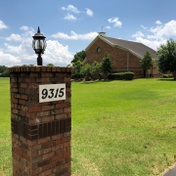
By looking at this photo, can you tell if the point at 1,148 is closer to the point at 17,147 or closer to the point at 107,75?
the point at 17,147

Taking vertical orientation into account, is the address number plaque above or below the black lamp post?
below

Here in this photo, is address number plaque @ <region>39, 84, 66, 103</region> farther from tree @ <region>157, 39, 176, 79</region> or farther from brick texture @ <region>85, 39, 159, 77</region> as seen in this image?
brick texture @ <region>85, 39, 159, 77</region>

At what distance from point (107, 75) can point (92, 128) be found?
103ft

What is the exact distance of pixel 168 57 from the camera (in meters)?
32.7

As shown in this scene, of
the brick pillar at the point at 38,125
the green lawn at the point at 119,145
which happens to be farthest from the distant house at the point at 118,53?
the brick pillar at the point at 38,125

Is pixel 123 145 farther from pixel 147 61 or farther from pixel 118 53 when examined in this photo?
pixel 118 53

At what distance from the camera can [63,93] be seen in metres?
2.94

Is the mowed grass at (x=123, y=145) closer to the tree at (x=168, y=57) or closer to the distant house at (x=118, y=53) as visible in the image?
the tree at (x=168, y=57)

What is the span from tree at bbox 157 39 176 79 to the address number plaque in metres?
32.3

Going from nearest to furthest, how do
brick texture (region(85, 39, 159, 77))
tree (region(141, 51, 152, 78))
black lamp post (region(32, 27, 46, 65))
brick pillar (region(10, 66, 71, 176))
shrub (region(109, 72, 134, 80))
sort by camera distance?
1. brick pillar (region(10, 66, 71, 176))
2. black lamp post (region(32, 27, 46, 65))
3. shrub (region(109, 72, 134, 80))
4. tree (region(141, 51, 152, 78))
5. brick texture (region(85, 39, 159, 77))

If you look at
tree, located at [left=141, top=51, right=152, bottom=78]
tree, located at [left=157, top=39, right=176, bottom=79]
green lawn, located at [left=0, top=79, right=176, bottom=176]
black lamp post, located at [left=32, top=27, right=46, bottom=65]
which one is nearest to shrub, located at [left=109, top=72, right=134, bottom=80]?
tree, located at [left=141, top=51, right=152, bottom=78]

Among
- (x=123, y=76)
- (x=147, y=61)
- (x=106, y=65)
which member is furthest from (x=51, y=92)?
(x=147, y=61)

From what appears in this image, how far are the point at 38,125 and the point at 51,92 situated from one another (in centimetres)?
44

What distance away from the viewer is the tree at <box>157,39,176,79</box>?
107 ft
